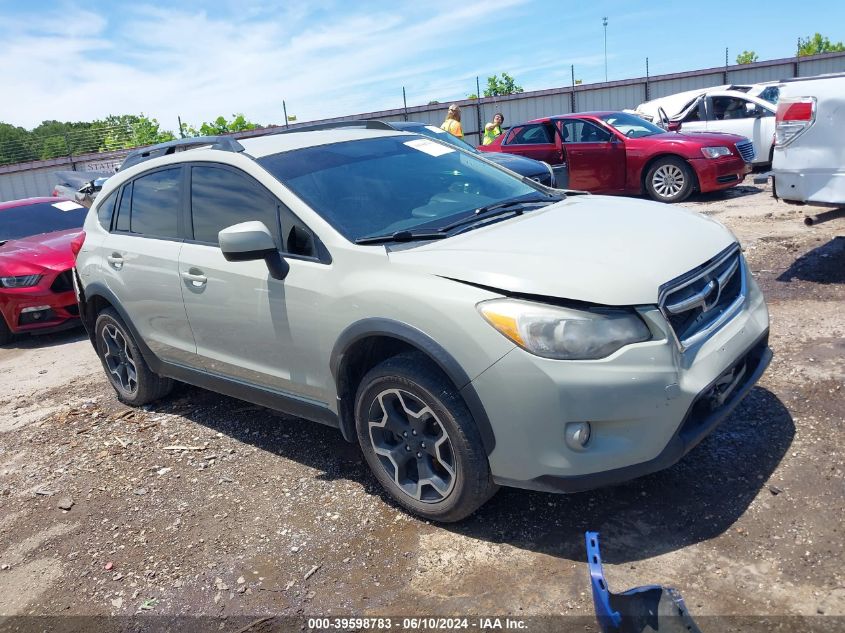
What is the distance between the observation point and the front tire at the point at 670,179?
427 inches

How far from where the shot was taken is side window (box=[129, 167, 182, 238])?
4414 mm

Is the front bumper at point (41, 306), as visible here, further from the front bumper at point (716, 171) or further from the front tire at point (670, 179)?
the front bumper at point (716, 171)

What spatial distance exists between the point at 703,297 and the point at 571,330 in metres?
0.69

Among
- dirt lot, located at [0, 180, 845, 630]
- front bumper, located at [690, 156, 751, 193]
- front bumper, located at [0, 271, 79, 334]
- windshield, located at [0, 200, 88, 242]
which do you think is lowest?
dirt lot, located at [0, 180, 845, 630]

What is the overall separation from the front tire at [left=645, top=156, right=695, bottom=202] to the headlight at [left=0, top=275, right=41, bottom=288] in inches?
334

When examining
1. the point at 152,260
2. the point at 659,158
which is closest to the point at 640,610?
the point at 152,260

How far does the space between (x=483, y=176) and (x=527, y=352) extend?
1.81m

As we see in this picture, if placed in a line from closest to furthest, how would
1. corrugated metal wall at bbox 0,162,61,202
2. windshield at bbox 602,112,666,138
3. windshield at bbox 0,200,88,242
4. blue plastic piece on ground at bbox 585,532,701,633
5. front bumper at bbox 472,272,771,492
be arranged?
1. blue plastic piece on ground at bbox 585,532,701,633
2. front bumper at bbox 472,272,771,492
3. windshield at bbox 0,200,88,242
4. windshield at bbox 602,112,666,138
5. corrugated metal wall at bbox 0,162,61,202

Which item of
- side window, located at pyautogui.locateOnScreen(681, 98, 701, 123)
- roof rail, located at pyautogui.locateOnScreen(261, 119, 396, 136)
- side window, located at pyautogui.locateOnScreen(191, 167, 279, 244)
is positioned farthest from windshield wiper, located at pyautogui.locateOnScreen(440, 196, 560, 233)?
side window, located at pyautogui.locateOnScreen(681, 98, 701, 123)

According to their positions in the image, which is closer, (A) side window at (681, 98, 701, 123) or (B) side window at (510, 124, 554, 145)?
(B) side window at (510, 124, 554, 145)

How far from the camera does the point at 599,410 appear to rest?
2734mm

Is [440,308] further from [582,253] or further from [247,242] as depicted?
[247,242]

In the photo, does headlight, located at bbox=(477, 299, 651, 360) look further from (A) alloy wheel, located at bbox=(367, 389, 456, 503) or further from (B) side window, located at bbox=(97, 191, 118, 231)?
(B) side window, located at bbox=(97, 191, 118, 231)

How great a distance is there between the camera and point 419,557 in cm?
311
